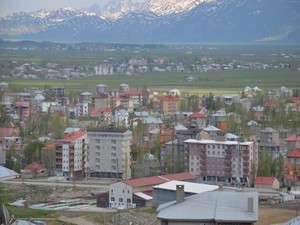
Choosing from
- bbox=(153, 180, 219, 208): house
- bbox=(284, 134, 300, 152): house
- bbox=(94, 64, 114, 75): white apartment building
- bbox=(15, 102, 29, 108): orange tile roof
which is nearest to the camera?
bbox=(153, 180, 219, 208): house

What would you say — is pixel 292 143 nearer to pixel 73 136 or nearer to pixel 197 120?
pixel 73 136

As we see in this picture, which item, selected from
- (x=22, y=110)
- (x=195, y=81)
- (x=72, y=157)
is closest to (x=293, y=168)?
(x=72, y=157)

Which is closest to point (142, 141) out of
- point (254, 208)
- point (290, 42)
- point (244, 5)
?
point (254, 208)

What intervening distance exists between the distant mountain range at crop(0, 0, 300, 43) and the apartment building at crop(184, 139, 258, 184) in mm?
49685

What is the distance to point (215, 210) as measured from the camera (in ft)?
23.3

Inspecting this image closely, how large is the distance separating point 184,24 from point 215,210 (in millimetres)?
65633

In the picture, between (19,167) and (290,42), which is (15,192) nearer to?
(19,167)

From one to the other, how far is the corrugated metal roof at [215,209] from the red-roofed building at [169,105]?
54.9ft

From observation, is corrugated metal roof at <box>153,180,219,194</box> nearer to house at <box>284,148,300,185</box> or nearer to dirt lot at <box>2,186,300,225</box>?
dirt lot at <box>2,186,300,225</box>

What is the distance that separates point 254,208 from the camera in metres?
7.29

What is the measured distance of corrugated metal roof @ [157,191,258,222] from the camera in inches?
276

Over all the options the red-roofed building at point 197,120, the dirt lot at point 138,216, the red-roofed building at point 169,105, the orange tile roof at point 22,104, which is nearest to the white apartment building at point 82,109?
the orange tile roof at point 22,104

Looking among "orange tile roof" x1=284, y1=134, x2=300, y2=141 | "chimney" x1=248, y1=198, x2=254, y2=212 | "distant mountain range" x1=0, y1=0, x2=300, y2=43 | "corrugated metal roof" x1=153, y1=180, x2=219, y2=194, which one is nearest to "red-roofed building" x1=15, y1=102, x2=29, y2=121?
"orange tile roof" x1=284, y1=134, x2=300, y2=141

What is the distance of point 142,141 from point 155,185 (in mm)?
4699
